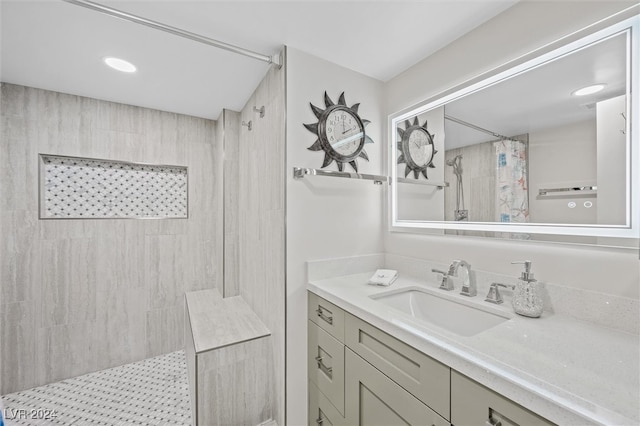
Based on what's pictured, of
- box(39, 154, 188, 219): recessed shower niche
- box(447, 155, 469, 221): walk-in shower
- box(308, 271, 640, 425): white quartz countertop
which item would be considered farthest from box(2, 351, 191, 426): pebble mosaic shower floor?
box(447, 155, 469, 221): walk-in shower

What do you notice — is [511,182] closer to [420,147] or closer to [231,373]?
[420,147]

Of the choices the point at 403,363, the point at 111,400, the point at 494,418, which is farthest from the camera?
the point at 111,400

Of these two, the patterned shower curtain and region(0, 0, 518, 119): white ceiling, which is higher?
region(0, 0, 518, 119): white ceiling

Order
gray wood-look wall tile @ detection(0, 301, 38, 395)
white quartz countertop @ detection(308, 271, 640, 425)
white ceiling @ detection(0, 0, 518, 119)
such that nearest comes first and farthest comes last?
white quartz countertop @ detection(308, 271, 640, 425), white ceiling @ detection(0, 0, 518, 119), gray wood-look wall tile @ detection(0, 301, 38, 395)

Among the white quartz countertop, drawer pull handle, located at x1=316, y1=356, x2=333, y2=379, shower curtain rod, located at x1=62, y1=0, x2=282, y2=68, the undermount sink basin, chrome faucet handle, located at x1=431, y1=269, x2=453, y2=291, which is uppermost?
shower curtain rod, located at x1=62, y1=0, x2=282, y2=68

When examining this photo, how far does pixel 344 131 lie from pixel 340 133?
4 cm

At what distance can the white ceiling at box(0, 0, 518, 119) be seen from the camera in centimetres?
122

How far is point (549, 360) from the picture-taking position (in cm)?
69

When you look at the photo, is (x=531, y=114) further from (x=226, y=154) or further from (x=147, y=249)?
(x=147, y=249)

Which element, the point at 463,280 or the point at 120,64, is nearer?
the point at 463,280

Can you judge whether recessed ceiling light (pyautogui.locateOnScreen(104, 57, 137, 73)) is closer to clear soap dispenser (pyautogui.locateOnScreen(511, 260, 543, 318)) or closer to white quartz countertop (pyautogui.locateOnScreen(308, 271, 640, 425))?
white quartz countertop (pyautogui.locateOnScreen(308, 271, 640, 425))

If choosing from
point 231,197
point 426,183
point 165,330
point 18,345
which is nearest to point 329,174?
point 426,183

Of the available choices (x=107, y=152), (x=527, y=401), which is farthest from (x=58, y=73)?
(x=527, y=401)

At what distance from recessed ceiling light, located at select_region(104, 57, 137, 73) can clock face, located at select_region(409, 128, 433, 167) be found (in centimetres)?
193
